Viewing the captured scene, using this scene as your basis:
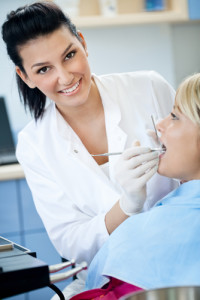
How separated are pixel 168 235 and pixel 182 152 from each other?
28 cm

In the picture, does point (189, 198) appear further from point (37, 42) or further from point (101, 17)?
point (101, 17)

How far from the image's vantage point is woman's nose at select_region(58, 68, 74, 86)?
67.1 inches

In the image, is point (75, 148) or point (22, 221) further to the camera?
point (22, 221)

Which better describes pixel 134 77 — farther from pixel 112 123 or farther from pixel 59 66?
pixel 59 66

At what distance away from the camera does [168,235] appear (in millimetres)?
1426

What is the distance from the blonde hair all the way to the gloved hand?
0.16m

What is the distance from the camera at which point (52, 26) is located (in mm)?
1716

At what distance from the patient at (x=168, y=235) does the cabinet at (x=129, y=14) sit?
1847mm

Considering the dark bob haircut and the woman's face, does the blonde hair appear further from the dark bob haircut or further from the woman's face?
the dark bob haircut

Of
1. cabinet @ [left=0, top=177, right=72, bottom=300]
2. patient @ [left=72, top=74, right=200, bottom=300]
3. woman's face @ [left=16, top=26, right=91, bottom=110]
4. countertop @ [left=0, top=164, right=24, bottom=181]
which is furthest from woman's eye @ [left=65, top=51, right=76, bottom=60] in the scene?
cabinet @ [left=0, top=177, right=72, bottom=300]

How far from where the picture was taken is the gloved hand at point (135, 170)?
61.6 inches

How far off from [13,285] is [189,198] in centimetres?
72

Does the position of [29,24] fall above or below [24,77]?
above

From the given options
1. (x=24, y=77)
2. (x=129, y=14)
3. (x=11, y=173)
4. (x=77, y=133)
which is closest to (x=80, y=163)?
(x=77, y=133)
